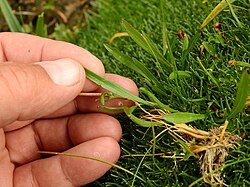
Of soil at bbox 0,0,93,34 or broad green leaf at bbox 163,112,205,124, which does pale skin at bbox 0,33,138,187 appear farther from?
soil at bbox 0,0,93,34

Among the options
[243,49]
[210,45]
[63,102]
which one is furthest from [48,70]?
[243,49]

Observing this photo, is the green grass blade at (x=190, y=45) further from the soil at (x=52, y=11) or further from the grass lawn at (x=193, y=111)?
the soil at (x=52, y=11)

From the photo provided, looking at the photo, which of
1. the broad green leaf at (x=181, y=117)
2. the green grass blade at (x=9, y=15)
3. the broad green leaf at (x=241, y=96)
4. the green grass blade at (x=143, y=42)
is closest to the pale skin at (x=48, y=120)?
the green grass blade at (x=143, y=42)

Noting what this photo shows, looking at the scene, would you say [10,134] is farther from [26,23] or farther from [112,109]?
[26,23]

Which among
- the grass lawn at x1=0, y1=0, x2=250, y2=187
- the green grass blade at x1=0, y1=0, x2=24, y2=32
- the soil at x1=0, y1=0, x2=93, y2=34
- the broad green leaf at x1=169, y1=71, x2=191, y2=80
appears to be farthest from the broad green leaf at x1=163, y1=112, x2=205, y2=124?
the soil at x1=0, y1=0, x2=93, y2=34

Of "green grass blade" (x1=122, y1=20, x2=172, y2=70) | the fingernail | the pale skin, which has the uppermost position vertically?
"green grass blade" (x1=122, y1=20, x2=172, y2=70)

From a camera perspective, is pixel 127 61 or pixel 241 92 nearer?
pixel 241 92

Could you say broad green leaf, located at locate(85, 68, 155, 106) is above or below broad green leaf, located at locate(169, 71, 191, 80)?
below
